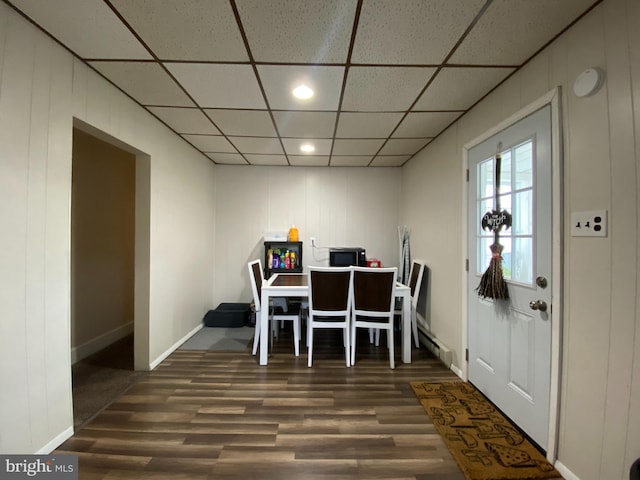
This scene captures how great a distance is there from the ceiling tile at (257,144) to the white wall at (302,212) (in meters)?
0.73

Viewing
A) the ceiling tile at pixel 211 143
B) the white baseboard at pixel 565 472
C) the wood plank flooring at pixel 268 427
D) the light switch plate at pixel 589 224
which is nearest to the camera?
the light switch plate at pixel 589 224

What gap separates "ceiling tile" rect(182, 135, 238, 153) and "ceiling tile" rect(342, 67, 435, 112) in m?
1.63

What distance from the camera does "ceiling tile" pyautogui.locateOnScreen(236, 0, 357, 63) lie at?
4.26 feet

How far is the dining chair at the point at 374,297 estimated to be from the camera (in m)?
2.62

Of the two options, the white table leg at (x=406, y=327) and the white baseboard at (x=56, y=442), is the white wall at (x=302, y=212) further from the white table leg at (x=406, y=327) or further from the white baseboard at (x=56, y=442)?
the white baseboard at (x=56, y=442)

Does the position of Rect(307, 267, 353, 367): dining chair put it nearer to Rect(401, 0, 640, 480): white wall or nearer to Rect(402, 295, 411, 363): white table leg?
Rect(402, 295, 411, 363): white table leg

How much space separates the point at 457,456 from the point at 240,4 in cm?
270

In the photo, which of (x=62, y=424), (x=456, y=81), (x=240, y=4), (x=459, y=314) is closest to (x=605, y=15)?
(x=456, y=81)

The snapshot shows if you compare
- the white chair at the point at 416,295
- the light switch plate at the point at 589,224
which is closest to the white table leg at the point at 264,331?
the white chair at the point at 416,295

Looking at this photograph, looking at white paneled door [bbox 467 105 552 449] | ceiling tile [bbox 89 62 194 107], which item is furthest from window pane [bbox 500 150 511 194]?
ceiling tile [bbox 89 62 194 107]

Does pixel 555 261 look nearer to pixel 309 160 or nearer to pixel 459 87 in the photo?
pixel 459 87

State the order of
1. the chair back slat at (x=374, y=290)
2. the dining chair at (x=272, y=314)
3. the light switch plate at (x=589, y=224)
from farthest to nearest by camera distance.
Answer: the dining chair at (x=272, y=314)
the chair back slat at (x=374, y=290)
the light switch plate at (x=589, y=224)

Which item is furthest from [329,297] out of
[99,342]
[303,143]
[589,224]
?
[99,342]

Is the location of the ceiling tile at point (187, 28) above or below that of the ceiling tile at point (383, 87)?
below
